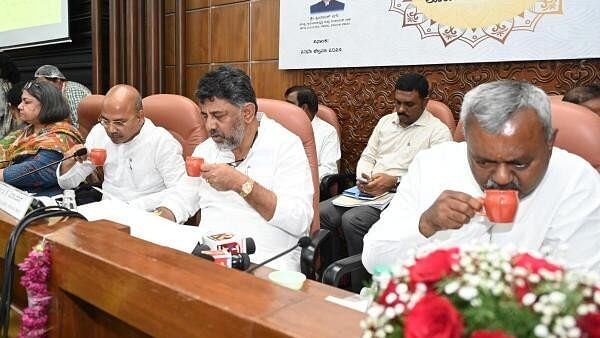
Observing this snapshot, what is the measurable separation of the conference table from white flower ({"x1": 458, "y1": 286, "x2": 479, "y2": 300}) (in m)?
0.22

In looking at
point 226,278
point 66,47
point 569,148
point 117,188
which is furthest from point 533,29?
point 66,47

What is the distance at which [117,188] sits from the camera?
2.59 meters

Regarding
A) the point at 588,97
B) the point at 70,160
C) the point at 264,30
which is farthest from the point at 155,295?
the point at 264,30

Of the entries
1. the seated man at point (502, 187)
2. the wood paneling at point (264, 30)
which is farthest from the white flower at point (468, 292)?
the wood paneling at point (264, 30)

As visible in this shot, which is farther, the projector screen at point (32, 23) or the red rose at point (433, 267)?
the projector screen at point (32, 23)

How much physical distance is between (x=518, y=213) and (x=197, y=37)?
3858mm

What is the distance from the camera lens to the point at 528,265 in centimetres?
49

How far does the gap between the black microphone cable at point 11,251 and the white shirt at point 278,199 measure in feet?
2.30

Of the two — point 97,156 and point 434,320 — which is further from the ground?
point 434,320

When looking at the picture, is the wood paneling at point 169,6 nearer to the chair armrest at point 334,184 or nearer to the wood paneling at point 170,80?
the wood paneling at point 170,80

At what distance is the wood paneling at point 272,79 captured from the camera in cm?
394

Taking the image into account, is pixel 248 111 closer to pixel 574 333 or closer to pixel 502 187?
pixel 502 187

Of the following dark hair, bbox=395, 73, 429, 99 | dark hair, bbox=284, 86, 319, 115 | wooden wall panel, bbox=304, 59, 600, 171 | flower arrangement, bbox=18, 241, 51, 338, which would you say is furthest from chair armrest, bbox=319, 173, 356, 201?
flower arrangement, bbox=18, 241, 51, 338

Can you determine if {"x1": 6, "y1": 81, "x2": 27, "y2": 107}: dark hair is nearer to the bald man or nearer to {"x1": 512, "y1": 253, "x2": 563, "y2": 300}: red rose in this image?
the bald man
